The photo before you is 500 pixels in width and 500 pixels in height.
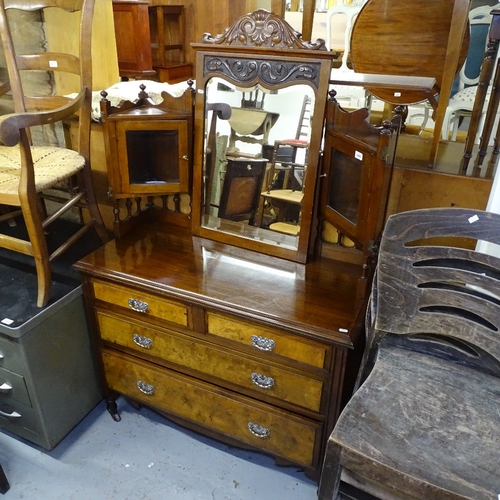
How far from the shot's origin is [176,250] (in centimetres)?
155

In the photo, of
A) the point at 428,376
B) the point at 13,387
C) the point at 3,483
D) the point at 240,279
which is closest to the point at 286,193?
the point at 240,279

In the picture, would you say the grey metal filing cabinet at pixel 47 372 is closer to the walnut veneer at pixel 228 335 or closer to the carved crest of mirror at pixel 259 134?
the walnut veneer at pixel 228 335

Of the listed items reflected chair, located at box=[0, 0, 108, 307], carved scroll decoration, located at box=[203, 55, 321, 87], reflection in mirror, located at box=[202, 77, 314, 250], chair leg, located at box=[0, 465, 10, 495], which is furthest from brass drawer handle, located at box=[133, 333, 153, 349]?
carved scroll decoration, located at box=[203, 55, 321, 87]

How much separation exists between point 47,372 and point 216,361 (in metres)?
0.57

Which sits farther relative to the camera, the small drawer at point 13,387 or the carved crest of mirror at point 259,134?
the small drawer at point 13,387

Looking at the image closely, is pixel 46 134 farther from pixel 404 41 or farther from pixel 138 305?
pixel 404 41

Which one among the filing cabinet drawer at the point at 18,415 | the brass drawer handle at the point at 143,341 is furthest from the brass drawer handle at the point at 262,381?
the filing cabinet drawer at the point at 18,415

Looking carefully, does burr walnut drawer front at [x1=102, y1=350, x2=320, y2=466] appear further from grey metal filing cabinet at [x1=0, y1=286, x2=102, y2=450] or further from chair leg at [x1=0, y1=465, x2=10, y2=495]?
chair leg at [x1=0, y1=465, x2=10, y2=495]

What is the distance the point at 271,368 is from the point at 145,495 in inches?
24.3

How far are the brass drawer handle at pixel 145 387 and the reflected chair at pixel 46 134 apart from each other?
44 centimetres

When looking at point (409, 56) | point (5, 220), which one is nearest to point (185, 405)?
point (5, 220)

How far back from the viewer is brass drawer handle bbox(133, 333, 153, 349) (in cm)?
149

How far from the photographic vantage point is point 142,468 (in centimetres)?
154

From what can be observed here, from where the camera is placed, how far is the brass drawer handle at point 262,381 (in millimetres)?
1333
